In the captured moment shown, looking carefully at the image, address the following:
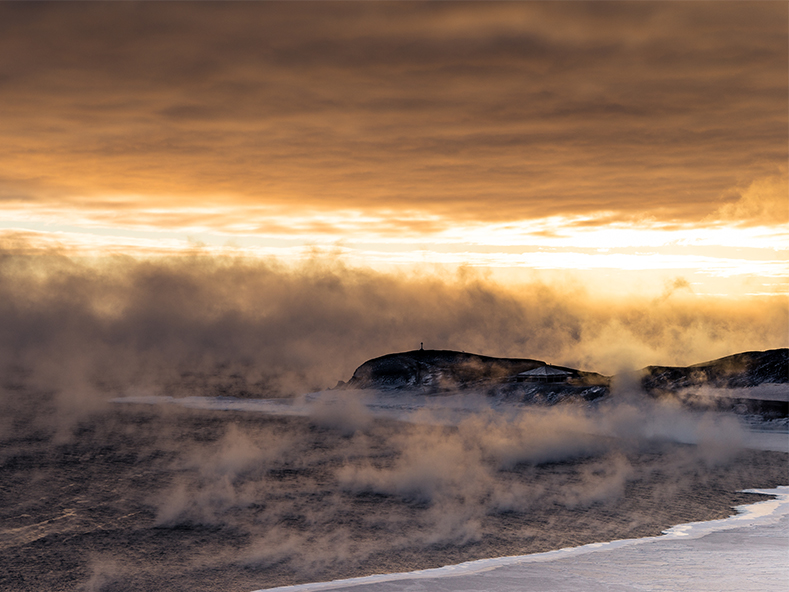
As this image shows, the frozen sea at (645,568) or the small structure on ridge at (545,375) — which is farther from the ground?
the small structure on ridge at (545,375)

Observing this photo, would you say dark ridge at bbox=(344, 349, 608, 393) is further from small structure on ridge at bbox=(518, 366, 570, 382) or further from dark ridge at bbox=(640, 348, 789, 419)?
dark ridge at bbox=(640, 348, 789, 419)

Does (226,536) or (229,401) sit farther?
(229,401)

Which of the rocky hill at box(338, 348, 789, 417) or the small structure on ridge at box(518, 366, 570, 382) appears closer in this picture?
the rocky hill at box(338, 348, 789, 417)

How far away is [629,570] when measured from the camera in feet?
51.8

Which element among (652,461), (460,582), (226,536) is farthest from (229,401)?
(460,582)

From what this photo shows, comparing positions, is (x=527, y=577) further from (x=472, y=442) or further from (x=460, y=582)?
(x=472, y=442)

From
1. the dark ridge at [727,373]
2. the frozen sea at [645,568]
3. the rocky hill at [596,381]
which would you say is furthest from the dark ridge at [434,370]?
the frozen sea at [645,568]

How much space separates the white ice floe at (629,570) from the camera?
14414mm

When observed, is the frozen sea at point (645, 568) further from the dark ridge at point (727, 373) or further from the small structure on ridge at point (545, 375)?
the dark ridge at point (727, 373)

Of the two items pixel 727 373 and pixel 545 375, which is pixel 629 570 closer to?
pixel 545 375

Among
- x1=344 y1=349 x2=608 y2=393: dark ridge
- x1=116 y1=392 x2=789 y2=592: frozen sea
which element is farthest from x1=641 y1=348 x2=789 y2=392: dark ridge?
x1=116 y1=392 x2=789 y2=592: frozen sea

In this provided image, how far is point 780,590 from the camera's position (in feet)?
45.1

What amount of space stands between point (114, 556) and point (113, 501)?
11.0m

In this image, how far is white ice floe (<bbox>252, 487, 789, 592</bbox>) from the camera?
47.3 feet
